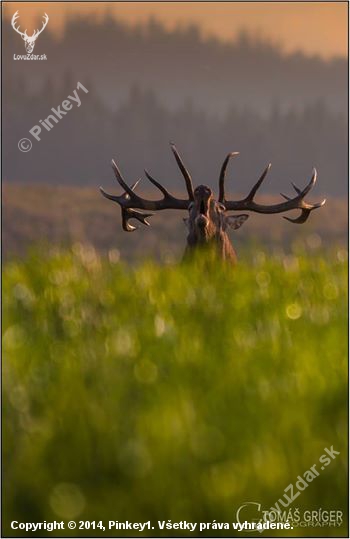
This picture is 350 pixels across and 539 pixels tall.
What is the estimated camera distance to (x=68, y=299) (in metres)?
6.30

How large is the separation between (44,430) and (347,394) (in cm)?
142

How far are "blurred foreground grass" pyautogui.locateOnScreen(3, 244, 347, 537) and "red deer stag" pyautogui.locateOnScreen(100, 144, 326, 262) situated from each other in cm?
330

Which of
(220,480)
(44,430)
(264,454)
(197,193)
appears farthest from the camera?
(197,193)

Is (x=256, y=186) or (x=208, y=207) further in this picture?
(x=256, y=186)

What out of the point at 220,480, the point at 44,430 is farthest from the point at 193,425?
the point at 44,430

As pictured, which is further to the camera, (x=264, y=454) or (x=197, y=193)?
(x=197, y=193)

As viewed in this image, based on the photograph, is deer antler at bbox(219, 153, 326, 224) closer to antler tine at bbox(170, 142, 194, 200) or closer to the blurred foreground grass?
antler tine at bbox(170, 142, 194, 200)

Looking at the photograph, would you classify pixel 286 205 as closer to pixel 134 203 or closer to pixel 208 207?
pixel 134 203

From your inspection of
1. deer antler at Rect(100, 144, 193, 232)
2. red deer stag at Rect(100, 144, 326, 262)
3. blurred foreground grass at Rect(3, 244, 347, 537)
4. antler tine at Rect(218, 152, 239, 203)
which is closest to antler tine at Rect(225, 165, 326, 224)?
red deer stag at Rect(100, 144, 326, 262)

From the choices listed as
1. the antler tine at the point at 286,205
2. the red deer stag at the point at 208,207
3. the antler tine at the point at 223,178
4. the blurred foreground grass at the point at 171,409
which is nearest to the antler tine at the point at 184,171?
the red deer stag at the point at 208,207

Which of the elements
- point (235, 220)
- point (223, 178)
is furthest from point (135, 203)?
point (235, 220)

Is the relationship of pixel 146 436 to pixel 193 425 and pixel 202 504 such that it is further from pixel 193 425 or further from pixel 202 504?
pixel 202 504

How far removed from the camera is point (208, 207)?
30.7ft

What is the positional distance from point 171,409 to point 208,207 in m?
6.07
